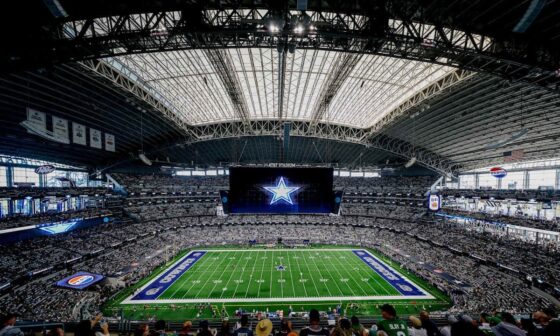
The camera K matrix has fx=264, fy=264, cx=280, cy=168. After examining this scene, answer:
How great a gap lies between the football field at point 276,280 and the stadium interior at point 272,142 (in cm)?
Result: 28

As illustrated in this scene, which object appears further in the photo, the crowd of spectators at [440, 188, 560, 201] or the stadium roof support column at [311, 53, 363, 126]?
the crowd of spectators at [440, 188, 560, 201]

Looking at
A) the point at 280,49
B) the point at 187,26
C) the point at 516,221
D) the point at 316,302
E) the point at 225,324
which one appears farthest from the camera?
the point at 516,221

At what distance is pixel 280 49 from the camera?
469 inches

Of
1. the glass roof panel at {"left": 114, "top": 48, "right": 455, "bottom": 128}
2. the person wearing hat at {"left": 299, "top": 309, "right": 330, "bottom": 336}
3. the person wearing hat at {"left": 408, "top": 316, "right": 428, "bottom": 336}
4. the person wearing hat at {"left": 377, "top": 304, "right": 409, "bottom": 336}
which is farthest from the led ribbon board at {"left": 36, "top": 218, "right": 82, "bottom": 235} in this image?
the person wearing hat at {"left": 408, "top": 316, "right": 428, "bottom": 336}

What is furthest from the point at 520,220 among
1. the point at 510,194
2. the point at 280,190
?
the point at 280,190

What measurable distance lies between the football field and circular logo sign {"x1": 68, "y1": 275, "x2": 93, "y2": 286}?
369cm

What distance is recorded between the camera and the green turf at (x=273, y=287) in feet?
→ 71.8

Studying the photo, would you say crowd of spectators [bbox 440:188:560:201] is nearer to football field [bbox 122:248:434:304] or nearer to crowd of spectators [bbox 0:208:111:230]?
football field [bbox 122:248:434:304]

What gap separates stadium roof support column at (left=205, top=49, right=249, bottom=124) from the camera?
1945 centimetres

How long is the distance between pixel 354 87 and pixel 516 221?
28.4 metres

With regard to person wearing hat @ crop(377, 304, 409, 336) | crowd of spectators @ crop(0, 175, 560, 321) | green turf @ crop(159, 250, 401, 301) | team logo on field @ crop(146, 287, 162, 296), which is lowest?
green turf @ crop(159, 250, 401, 301)

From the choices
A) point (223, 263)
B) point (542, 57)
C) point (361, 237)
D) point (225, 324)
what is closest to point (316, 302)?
point (223, 263)

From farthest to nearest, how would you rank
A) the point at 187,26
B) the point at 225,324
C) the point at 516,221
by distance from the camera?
1. the point at 516,221
2. the point at 187,26
3. the point at 225,324

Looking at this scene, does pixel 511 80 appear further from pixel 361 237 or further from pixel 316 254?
pixel 361 237
